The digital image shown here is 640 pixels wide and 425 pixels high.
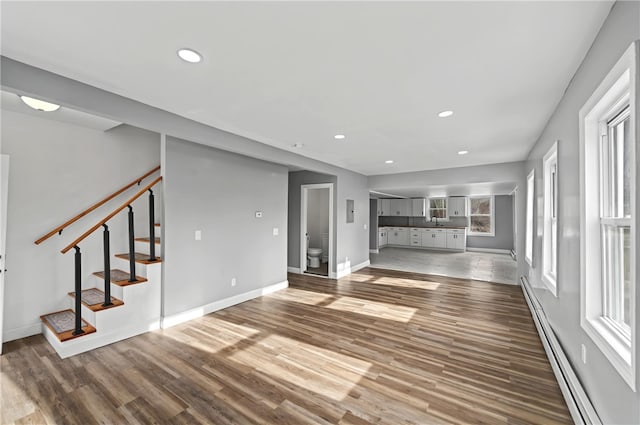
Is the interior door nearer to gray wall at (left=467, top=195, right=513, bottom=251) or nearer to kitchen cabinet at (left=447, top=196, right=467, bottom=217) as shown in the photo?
kitchen cabinet at (left=447, top=196, right=467, bottom=217)

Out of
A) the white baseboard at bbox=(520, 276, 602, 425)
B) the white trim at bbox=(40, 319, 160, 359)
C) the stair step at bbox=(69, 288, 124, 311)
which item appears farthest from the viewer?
the stair step at bbox=(69, 288, 124, 311)

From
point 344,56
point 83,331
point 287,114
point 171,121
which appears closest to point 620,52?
point 344,56

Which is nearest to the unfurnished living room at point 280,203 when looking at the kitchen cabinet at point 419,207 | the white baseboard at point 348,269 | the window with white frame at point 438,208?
the white baseboard at point 348,269

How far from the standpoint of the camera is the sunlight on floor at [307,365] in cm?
225

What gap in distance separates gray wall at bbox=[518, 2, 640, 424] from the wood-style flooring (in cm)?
49

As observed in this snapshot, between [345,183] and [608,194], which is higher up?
[345,183]

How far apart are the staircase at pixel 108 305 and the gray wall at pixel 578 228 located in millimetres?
4011

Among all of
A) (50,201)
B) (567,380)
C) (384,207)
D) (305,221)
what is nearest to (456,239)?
(384,207)

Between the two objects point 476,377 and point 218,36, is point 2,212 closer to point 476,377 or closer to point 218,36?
point 218,36

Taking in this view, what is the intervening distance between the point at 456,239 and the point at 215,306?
9.31 metres

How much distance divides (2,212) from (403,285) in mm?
5788

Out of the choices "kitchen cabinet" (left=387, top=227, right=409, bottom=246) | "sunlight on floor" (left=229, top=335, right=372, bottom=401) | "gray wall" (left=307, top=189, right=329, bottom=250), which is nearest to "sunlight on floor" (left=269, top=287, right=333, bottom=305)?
"sunlight on floor" (left=229, top=335, right=372, bottom=401)

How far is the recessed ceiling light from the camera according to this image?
1.74m

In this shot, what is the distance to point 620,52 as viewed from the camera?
4.27ft
